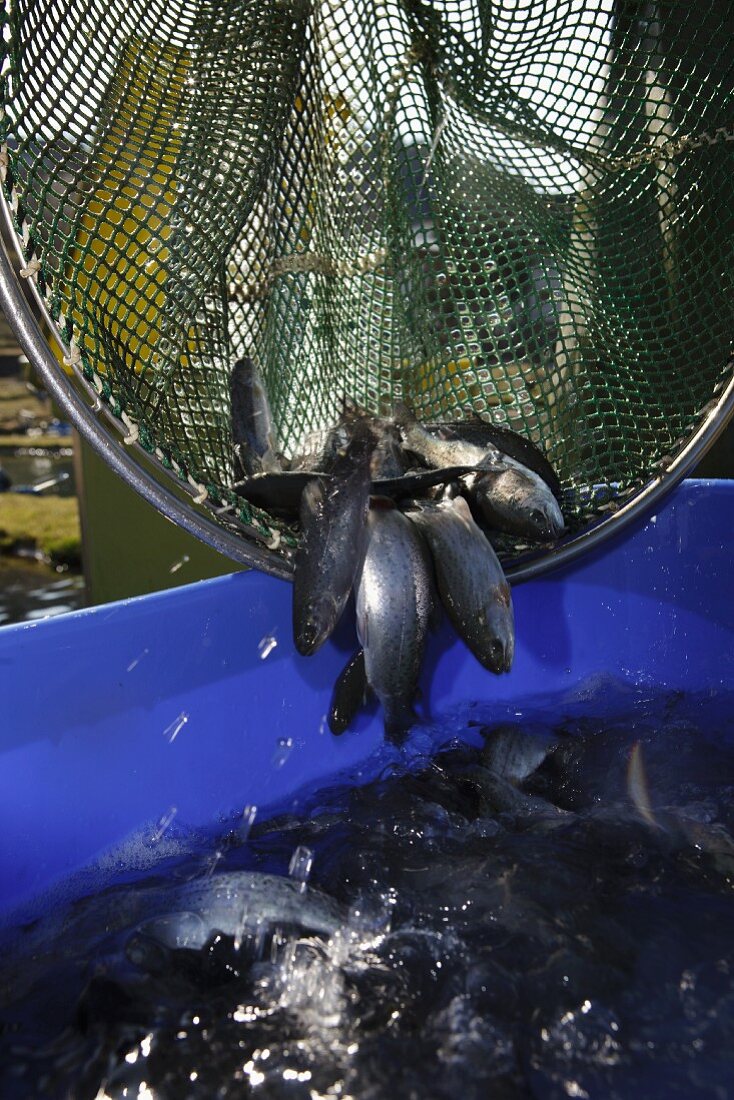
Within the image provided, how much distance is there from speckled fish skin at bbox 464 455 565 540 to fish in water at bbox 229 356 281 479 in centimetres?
46

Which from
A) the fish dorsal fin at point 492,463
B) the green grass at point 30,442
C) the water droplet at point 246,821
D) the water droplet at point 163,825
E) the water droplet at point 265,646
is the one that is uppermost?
the fish dorsal fin at point 492,463

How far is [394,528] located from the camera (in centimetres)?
180

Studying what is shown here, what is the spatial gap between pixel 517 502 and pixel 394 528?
0.31m

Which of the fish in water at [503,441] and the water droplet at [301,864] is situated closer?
the water droplet at [301,864]

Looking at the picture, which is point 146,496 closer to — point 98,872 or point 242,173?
point 98,872

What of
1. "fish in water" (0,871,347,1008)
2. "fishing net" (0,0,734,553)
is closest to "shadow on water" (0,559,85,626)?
"fishing net" (0,0,734,553)

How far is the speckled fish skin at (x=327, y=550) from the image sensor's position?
5.56 ft

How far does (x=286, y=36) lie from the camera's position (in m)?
2.32

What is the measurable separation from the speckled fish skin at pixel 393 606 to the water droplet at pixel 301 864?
32 cm

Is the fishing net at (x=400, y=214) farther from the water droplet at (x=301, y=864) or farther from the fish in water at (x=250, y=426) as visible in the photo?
the water droplet at (x=301, y=864)

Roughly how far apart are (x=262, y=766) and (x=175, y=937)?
590 mm

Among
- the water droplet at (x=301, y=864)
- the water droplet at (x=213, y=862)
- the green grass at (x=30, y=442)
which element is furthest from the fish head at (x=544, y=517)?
the green grass at (x=30, y=442)

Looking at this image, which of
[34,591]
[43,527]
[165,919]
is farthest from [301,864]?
[43,527]

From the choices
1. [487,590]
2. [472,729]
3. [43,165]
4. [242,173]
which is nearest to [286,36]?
[242,173]
